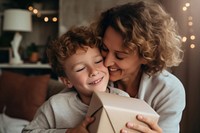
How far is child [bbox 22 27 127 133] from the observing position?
103 centimetres

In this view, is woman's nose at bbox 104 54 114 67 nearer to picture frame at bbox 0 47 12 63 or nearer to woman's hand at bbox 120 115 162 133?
woman's hand at bbox 120 115 162 133

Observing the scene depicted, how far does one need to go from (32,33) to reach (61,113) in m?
2.91

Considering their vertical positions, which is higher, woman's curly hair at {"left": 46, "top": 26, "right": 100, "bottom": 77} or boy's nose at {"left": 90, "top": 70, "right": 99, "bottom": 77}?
woman's curly hair at {"left": 46, "top": 26, "right": 100, "bottom": 77}

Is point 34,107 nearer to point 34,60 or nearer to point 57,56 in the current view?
point 34,60

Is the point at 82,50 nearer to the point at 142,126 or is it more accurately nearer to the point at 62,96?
the point at 62,96

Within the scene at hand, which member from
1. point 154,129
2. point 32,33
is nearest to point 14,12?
point 32,33

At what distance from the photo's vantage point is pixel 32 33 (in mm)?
3779

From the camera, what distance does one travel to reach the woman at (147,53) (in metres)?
1.06

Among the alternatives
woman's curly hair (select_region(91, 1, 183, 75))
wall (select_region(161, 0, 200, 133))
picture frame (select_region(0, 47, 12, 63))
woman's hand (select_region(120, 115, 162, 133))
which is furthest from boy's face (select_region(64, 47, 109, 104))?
picture frame (select_region(0, 47, 12, 63))

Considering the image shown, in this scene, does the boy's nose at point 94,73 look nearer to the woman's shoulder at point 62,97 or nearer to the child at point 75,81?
the child at point 75,81

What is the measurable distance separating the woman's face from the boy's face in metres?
0.03

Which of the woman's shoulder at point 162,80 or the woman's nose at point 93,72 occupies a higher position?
the woman's nose at point 93,72

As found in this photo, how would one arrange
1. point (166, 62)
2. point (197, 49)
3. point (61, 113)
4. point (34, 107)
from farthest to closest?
point (34, 107), point (197, 49), point (166, 62), point (61, 113)

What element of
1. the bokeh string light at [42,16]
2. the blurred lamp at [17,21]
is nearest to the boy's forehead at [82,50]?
the blurred lamp at [17,21]
